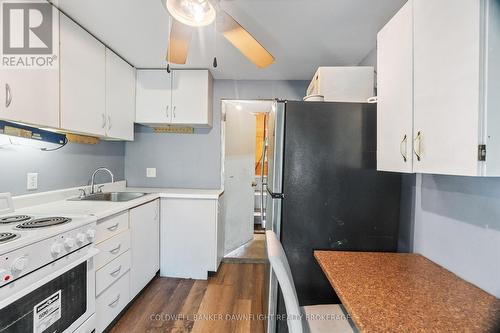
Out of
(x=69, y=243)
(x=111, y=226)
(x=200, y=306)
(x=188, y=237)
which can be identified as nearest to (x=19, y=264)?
(x=69, y=243)

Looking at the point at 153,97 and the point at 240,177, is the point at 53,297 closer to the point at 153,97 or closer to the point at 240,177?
the point at 153,97

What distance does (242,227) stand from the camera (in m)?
3.24

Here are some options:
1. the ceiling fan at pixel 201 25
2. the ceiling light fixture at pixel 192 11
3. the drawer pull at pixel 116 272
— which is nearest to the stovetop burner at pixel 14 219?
the drawer pull at pixel 116 272

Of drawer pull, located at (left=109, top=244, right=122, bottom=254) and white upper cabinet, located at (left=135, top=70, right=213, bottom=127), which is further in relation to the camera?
white upper cabinet, located at (left=135, top=70, right=213, bottom=127)

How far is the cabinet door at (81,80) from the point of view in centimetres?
160

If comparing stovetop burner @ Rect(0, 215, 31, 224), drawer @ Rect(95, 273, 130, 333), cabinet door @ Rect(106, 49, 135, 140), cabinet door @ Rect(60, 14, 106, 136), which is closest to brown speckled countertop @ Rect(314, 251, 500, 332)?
drawer @ Rect(95, 273, 130, 333)

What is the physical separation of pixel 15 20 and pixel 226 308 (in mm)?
2436

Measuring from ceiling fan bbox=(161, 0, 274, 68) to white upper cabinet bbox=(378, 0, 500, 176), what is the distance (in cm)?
76

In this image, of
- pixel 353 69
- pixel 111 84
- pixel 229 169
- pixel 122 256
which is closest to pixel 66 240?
pixel 122 256

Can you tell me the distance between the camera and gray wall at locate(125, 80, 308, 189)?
288cm

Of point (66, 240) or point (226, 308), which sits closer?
point (66, 240)

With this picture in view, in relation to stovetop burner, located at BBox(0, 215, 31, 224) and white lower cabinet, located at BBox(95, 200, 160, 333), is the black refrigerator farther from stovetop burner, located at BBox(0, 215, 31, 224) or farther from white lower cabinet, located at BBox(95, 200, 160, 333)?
stovetop burner, located at BBox(0, 215, 31, 224)

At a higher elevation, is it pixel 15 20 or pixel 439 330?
pixel 15 20

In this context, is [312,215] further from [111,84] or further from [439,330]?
[111,84]
